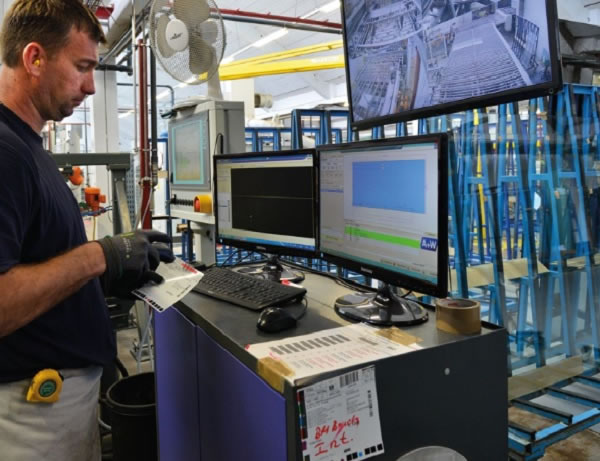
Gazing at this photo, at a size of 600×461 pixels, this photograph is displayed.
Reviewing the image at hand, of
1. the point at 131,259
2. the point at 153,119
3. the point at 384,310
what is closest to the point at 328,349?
the point at 384,310

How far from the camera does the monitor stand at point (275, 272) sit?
174 cm

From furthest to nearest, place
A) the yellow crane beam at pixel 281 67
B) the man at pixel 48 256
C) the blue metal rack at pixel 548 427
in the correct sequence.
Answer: the yellow crane beam at pixel 281 67 → the blue metal rack at pixel 548 427 → the man at pixel 48 256

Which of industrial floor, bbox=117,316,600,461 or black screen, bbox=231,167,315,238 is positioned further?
industrial floor, bbox=117,316,600,461

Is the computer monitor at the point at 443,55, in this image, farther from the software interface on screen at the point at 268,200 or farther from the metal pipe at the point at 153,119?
the metal pipe at the point at 153,119

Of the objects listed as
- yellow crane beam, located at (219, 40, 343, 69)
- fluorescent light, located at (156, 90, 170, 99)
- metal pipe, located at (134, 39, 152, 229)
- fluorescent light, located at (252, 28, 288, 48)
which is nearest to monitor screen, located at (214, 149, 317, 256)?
metal pipe, located at (134, 39, 152, 229)

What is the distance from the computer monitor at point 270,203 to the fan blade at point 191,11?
0.71 meters

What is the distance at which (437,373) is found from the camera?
103 cm

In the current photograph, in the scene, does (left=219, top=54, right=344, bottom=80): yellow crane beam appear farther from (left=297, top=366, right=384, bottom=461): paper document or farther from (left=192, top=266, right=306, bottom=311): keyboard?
(left=297, top=366, right=384, bottom=461): paper document

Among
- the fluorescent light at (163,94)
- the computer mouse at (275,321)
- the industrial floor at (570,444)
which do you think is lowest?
the industrial floor at (570,444)

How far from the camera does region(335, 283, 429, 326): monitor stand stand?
1202mm

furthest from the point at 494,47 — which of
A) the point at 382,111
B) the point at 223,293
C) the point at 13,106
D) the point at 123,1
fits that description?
the point at 123,1

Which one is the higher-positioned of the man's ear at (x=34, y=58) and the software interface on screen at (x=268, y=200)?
the man's ear at (x=34, y=58)

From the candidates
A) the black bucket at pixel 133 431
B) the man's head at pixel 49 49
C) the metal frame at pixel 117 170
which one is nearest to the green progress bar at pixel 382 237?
the man's head at pixel 49 49

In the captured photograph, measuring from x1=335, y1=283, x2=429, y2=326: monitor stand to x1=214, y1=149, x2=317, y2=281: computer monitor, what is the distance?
0.29 meters
